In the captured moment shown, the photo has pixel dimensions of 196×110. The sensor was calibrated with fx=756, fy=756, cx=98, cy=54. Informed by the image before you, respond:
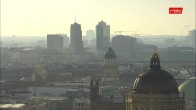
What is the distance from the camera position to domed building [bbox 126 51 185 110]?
43.2 m

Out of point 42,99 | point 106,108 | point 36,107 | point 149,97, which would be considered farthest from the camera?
point 42,99

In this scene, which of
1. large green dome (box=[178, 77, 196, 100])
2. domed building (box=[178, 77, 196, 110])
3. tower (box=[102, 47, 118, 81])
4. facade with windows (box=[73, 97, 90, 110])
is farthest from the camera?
tower (box=[102, 47, 118, 81])

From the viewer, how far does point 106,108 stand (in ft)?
274

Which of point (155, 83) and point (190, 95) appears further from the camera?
point (190, 95)

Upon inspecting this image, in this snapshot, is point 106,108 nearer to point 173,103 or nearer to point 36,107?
point 36,107

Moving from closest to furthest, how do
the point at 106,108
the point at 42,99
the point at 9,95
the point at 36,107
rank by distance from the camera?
the point at 106,108 → the point at 36,107 → the point at 42,99 → the point at 9,95

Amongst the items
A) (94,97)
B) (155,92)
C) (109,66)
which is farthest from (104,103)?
(109,66)

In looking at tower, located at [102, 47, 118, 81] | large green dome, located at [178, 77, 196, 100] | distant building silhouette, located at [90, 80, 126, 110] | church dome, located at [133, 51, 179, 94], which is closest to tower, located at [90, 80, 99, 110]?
distant building silhouette, located at [90, 80, 126, 110]

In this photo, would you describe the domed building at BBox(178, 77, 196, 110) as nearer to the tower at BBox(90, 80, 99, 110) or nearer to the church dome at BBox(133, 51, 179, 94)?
the tower at BBox(90, 80, 99, 110)

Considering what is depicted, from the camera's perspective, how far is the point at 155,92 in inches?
1702

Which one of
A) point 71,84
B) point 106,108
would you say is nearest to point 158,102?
point 106,108

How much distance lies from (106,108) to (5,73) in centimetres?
11761

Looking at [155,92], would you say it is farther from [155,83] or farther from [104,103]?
[104,103]

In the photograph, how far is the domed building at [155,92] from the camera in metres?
43.2
